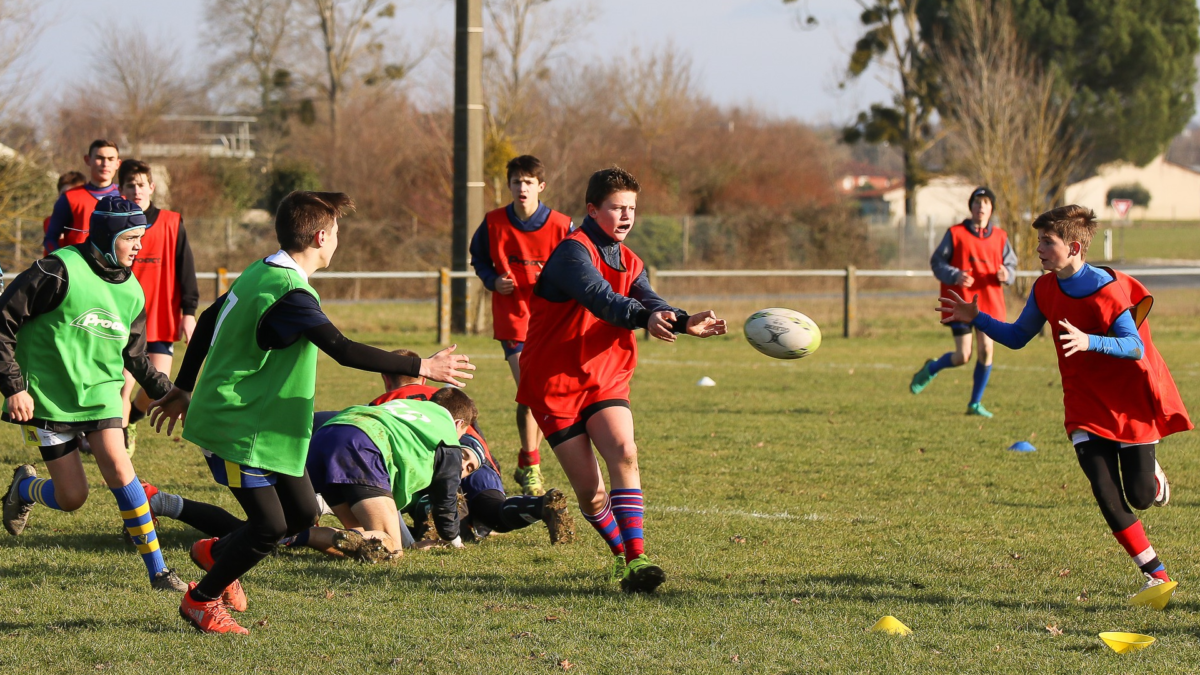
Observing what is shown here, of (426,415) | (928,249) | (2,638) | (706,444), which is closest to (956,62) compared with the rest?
(928,249)

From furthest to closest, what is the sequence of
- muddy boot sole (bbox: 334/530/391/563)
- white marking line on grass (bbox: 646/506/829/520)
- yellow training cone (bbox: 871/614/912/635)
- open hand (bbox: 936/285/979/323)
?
white marking line on grass (bbox: 646/506/829/520)
muddy boot sole (bbox: 334/530/391/563)
open hand (bbox: 936/285/979/323)
yellow training cone (bbox: 871/614/912/635)

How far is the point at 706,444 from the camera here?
887 cm

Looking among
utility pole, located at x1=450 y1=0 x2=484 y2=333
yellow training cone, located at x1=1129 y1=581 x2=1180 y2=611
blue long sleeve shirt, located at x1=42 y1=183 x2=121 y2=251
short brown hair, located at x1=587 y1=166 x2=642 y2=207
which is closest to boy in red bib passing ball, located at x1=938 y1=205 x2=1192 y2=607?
yellow training cone, located at x1=1129 y1=581 x2=1180 y2=611

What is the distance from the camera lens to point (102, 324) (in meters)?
4.80

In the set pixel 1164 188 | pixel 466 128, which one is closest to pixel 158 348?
pixel 466 128

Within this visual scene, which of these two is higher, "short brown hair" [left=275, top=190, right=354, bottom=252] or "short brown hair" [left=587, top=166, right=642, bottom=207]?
"short brown hair" [left=587, top=166, right=642, bottom=207]

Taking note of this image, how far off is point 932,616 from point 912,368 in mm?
10457

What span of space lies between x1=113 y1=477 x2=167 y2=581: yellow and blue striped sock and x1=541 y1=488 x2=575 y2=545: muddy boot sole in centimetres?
176

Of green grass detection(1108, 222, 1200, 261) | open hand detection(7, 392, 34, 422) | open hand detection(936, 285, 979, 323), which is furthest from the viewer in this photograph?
green grass detection(1108, 222, 1200, 261)

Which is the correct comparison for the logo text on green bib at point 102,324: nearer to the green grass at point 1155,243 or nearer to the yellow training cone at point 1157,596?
the yellow training cone at point 1157,596

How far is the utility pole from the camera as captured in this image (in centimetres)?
1764

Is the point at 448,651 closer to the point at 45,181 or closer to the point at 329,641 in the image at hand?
the point at 329,641

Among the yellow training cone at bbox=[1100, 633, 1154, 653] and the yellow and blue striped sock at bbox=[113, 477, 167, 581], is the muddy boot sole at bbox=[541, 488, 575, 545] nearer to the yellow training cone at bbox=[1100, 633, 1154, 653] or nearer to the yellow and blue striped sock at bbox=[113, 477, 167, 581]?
the yellow and blue striped sock at bbox=[113, 477, 167, 581]

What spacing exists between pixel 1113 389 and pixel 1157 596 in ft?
2.80
